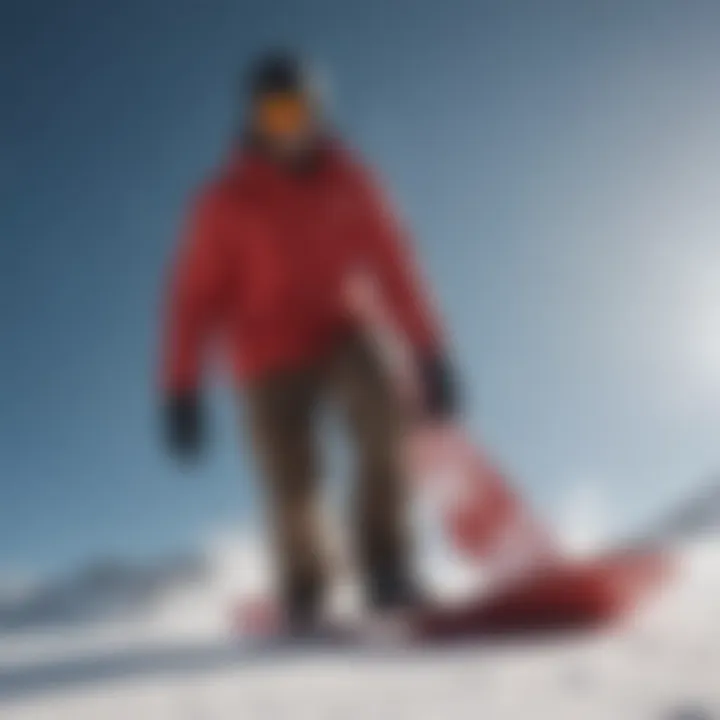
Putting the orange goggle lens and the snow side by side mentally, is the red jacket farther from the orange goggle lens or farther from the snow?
the snow

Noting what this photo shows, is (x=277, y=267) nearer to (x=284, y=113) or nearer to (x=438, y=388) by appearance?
(x=284, y=113)

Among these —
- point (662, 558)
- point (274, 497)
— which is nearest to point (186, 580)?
point (274, 497)

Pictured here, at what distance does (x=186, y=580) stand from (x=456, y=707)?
13.0ft

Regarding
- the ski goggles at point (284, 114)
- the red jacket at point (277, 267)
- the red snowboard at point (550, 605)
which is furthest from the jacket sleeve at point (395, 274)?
the red snowboard at point (550, 605)

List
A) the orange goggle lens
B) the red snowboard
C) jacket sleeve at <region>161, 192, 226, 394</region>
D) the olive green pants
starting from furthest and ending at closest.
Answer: jacket sleeve at <region>161, 192, 226, 394</region>
the orange goggle lens
the olive green pants
the red snowboard

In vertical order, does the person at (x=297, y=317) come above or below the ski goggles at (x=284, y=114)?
A: below

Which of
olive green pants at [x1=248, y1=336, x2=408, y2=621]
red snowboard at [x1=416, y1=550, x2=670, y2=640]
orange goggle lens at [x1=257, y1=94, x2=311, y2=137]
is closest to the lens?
red snowboard at [x1=416, y1=550, x2=670, y2=640]

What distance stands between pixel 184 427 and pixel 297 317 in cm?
58

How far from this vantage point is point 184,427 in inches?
163

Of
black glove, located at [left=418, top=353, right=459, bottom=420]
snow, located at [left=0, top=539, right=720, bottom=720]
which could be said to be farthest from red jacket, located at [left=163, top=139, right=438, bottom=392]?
snow, located at [left=0, top=539, right=720, bottom=720]

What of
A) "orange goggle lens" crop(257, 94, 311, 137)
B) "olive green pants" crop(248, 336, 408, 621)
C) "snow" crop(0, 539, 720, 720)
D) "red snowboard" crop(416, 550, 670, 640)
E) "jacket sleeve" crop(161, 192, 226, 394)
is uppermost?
"orange goggle lens" crop(257, 94, 311, 137)

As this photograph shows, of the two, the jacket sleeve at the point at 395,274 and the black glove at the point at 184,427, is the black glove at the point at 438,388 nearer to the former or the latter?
the jacket sleeve at the point at 395,274

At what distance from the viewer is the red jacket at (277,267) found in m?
4.08

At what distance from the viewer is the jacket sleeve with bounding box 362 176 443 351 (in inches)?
168
